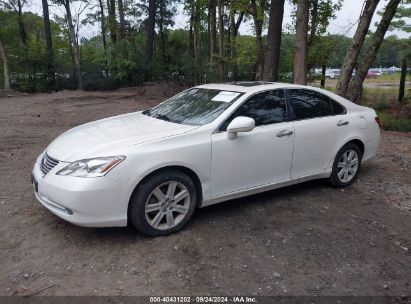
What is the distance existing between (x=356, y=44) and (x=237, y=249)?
9570 millimetres

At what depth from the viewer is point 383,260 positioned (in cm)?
415

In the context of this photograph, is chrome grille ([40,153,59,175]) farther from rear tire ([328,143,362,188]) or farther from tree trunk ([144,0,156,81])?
tree trunk ([144,0,156,81])

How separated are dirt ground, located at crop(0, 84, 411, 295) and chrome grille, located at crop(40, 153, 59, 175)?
66cm

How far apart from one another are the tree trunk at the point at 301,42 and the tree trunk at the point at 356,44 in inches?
75.2

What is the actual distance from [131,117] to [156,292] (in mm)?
2748

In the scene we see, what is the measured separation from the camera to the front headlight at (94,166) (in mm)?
3986

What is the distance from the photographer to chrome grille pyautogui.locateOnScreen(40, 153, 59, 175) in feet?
14.2

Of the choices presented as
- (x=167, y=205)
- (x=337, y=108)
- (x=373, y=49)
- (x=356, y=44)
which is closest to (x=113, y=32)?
(x=373, y=49)

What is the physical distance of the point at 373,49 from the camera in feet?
43.2

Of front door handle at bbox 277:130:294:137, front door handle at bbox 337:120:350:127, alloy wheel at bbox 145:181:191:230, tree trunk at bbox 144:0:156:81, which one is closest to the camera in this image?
alloy wheel at bbox 145:181:191:230

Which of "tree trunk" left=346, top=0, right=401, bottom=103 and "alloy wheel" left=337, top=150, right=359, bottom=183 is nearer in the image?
"alloy wheel" left=337, top=150, right=359, bottom=183

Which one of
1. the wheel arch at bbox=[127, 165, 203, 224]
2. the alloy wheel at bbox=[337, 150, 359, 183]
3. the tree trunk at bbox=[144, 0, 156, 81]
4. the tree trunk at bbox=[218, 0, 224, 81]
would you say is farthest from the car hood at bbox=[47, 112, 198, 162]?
the tree trunk at bbox=[144, 0, 156, 81]

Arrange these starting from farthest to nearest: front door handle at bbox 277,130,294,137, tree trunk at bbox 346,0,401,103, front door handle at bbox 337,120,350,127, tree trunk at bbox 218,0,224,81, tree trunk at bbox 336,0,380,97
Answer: tree trunk at bbox 218,0,224,81
tree trunk at bbox 346,0,401,103
tree trunk at bbox 336,0,380,97
front door handle at bbox 337,120,350,127
front door handle at bbox 277,130,294,137

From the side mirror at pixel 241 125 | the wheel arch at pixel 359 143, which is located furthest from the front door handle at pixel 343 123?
the side mirror at pixel 241 125
